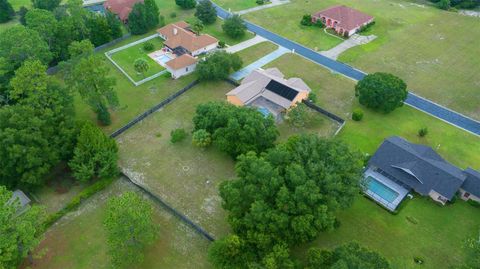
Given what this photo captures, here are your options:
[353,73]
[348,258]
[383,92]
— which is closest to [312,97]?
[383,92]

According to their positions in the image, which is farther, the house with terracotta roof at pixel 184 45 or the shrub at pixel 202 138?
the house with terracotta roof at pixel 184 45

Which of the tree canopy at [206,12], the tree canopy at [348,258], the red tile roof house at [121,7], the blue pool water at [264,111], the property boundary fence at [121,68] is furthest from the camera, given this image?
the red tile roof house at [121,7]

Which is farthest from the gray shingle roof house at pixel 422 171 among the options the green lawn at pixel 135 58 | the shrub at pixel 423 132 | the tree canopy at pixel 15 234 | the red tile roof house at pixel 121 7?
the red tile roof house at pixel 121 7

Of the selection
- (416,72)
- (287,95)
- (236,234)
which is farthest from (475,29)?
(236,234)

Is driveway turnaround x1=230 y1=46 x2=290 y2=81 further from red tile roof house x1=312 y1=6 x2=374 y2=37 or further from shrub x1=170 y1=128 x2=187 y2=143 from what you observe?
shrub x1=170 y1=128 x2=187 y2=143

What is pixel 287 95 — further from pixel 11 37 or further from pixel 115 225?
pixel 11 37

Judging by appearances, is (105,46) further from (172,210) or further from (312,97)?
(172,210)

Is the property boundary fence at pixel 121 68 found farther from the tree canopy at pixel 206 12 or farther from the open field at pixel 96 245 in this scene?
the open field at pixel 96 245
